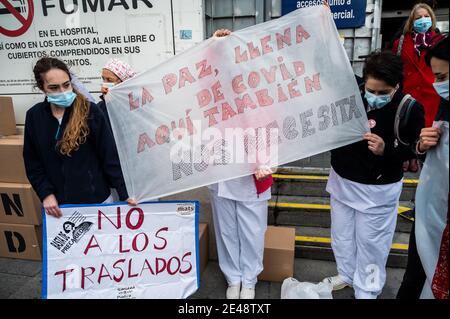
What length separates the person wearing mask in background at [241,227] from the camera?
2023 millimetres

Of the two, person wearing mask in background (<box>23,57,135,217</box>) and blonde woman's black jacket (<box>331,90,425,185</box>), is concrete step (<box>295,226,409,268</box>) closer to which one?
blonde woman's black jacket (<box>331,90,425,185</box>)

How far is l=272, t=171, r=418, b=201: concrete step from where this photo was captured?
124 inches

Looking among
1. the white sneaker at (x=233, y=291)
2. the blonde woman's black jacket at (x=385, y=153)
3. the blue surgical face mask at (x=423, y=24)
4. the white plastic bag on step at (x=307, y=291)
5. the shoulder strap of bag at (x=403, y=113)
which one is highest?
the blue surgical face mask at (x=423, y=24)

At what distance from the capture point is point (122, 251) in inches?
73.8

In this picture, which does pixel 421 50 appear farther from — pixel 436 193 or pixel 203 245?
pixel 203 245

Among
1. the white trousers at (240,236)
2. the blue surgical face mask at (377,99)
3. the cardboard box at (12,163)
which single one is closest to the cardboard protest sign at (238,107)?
the blue surgical face mask at (377,99)

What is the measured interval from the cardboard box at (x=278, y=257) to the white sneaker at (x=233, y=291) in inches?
11.9

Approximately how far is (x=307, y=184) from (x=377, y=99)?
1.61m

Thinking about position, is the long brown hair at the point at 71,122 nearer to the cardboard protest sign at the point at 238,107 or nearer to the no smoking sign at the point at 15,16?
the cardboard protest sign at the point at 238,107

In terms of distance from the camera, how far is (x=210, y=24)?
381 cm

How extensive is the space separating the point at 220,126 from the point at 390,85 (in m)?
0.97

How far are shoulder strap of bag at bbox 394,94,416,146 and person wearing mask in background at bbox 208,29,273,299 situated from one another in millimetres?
781

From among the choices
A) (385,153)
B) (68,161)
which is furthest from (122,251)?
(385,153)

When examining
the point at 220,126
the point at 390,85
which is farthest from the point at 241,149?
the point at 390,85
